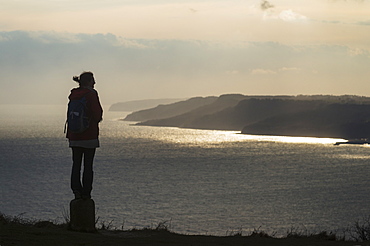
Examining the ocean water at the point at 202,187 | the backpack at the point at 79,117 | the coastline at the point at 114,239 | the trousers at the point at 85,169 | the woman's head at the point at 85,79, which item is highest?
the woman's head at the point at 85,79

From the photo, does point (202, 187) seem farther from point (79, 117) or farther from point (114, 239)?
point (114, 239)

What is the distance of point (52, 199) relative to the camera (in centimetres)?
7200

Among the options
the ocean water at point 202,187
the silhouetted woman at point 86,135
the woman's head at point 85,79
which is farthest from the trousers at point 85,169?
the ocean water at point 202,187

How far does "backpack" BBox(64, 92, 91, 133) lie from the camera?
11.0m

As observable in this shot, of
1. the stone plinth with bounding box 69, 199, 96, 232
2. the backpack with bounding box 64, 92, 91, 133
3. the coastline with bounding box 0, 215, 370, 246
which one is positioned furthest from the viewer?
the stone plinth with bounding box 69, 199, 96, 232

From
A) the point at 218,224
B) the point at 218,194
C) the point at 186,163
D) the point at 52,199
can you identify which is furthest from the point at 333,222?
the point at 186,163

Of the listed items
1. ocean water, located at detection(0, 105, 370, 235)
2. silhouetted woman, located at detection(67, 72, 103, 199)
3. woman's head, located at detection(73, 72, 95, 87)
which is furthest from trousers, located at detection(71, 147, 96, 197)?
ocean water, located at detection(0, 105, 370, 235)

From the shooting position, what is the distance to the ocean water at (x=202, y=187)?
6069 cm

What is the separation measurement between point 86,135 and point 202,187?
76.8 meters

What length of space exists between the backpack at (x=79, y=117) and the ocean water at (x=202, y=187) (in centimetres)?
2131

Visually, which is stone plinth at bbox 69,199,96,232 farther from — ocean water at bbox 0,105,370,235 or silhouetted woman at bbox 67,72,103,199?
ocean water at bbox 0,105,370,235

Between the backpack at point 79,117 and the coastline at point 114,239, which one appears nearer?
the coastline at point 114,239

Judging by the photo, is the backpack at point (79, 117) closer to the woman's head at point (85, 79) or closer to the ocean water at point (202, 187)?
the woman's head at point (85, 79)

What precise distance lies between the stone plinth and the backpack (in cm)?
137
